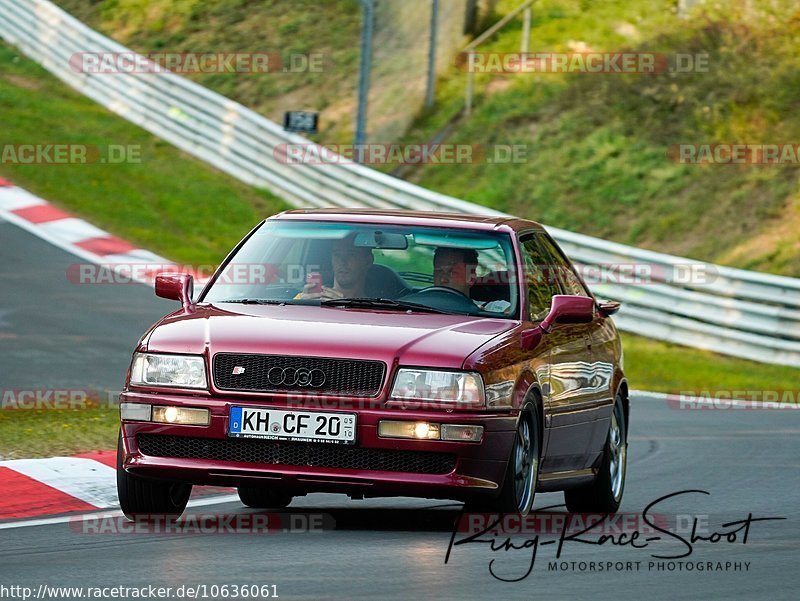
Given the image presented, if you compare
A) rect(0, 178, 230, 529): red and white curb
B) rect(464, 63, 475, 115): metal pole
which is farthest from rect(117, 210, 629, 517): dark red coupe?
rect(464, 63, 475, 115): metal pole

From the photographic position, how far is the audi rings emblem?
757 cm

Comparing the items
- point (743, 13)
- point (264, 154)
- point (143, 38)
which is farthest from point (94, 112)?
point (743, 13)

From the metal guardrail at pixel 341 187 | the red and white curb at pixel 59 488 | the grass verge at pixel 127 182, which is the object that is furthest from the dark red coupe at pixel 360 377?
the grass verge at pixel 127 182

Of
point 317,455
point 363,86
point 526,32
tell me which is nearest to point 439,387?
point 317,455

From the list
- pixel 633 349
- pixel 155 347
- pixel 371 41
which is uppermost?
pixel 371 41

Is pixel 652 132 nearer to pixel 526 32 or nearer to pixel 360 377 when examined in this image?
pixel 526 32

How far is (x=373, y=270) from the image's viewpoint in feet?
28.3

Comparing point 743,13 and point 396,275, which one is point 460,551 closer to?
point 396,275

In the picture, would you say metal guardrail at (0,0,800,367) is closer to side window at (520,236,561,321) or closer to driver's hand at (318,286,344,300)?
side window at (520,236,561,321)

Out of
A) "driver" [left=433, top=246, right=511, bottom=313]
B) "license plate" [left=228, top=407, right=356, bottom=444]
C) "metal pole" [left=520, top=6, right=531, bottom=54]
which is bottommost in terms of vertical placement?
"license plate" [left=228, top=407, right=356, bottom=444]

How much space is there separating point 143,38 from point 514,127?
9.07 metres

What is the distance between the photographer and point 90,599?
19.4 feet

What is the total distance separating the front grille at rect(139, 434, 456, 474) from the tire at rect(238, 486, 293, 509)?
4.40 feet

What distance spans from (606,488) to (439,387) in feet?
7.49
